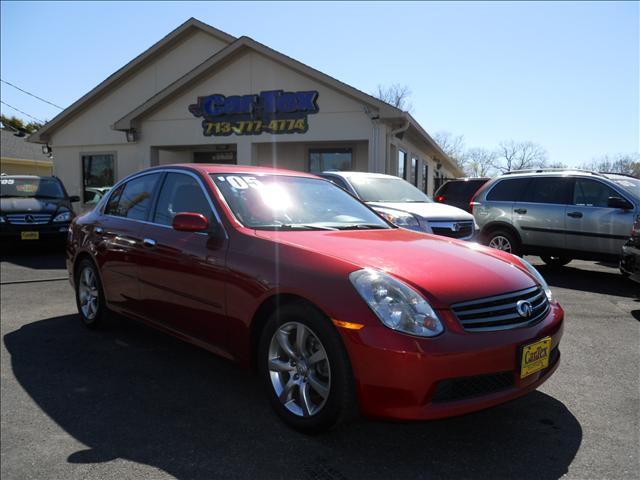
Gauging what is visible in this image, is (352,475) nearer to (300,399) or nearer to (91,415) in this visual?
(300,399)

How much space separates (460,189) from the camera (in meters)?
13.5

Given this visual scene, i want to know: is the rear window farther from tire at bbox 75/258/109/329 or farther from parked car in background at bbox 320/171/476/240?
tire at bbox 75/258/109/329

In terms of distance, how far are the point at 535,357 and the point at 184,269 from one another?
2.36m

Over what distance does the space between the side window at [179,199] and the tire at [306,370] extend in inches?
44.1

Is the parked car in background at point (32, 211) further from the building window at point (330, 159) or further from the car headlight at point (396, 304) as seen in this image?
the car headlight at point (396, 304)

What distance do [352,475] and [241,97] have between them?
12.3 metres

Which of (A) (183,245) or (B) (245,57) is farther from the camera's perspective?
(B) (245,57)

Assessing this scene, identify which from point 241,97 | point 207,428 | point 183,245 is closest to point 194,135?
point 241,97

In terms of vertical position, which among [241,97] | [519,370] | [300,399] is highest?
→ [241,97]

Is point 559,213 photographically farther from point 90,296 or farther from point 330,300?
point 90,296

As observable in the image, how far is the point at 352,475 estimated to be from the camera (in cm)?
252

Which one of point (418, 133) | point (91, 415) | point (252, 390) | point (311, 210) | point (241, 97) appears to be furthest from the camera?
point (418, 133)

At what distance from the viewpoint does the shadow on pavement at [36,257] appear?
9.30 m

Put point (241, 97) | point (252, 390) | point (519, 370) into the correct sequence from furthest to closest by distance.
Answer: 1. point (241, 97)
2. point (252, 390)
3. point (519, 370)
